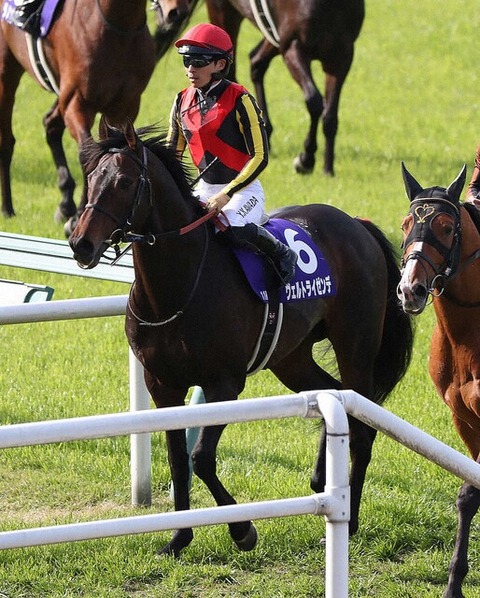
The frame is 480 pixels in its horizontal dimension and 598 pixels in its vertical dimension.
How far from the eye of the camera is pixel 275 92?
17.0 meters

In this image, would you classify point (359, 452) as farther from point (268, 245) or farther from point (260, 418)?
point (260, 418)

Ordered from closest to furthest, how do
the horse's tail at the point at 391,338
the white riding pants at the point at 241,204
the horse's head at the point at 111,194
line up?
the horse's head at the point at 111,194, the white riding pants at the point at 241,204, the horse's tail at the point at 391,338

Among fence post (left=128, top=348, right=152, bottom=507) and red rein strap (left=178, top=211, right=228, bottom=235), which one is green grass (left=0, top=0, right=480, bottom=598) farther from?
red rein strap (left=178, top=211, right=228, bottom=235)

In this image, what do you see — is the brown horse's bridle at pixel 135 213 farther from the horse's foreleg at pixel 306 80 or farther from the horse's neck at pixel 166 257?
the horse's foreleg at pixel 306 80

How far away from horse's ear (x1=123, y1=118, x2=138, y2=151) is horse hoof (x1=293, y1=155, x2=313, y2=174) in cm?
766

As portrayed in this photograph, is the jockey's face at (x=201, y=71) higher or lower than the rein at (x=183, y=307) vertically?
higher

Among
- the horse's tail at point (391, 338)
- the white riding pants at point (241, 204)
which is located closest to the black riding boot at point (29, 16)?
the horse's tail at point (391, 338)

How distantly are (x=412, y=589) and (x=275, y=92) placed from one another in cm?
1231

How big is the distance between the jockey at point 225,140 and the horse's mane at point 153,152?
0.28 ft

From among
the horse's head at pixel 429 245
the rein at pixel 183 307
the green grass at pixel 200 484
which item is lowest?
the green grass at pixel 200 484

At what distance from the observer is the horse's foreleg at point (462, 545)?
5.12 m

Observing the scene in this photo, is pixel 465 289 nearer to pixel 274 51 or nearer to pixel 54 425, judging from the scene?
pixel 54 425

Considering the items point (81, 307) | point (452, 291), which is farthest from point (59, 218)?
point (452, 291)

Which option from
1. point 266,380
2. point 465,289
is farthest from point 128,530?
point 266,380
